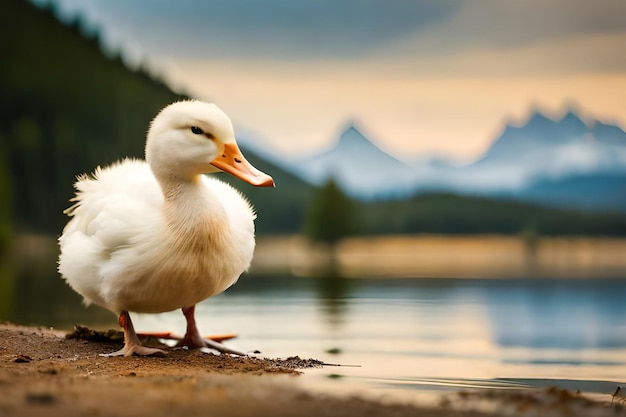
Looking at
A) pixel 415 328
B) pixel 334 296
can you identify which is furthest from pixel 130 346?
pixel 334 296

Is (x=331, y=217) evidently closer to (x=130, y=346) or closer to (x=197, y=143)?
(x=130, y=346)

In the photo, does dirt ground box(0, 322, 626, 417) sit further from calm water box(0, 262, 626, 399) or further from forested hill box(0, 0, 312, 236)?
forested hill box(0, 0, 312, 236)

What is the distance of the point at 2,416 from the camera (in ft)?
13.7

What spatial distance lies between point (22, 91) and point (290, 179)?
35279mm

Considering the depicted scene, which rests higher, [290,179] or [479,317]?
[290,179]

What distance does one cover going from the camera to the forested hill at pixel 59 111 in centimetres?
7919

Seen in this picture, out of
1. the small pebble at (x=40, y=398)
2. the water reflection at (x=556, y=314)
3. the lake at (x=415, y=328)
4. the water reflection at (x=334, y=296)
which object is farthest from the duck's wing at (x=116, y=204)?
the water reflection at (x=556, y=314)

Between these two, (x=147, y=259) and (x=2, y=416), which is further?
(x=147, y=259)

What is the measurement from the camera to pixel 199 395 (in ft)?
16.0

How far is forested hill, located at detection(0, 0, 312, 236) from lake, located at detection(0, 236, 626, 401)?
52.2m

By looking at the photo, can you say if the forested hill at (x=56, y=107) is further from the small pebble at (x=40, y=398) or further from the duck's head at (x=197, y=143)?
the small pebble at (x=40, y=398)

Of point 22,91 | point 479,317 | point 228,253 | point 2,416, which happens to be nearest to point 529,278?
point 479,317

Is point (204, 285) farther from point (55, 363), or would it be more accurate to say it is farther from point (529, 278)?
point (529, 278)

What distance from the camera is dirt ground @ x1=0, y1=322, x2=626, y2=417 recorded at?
4.45 m
